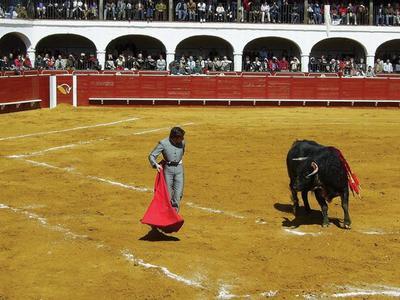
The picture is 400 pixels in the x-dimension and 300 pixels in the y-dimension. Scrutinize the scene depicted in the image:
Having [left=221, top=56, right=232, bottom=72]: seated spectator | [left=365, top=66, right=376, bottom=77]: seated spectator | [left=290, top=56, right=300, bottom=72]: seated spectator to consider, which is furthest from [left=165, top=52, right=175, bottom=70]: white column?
[left=365, top=66, right=376, bottom=77]: seated spectator

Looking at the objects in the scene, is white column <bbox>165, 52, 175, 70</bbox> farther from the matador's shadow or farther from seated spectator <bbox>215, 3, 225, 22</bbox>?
the matador's shadow

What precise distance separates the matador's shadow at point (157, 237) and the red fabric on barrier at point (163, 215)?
0.14 metres

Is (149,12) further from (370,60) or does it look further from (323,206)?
(323,206)

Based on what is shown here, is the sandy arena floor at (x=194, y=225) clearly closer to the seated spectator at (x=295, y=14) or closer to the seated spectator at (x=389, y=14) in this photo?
the seated spectator at (x=295, y=14)

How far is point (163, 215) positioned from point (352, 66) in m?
26.9

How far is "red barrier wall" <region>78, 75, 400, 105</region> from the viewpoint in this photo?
28984mm

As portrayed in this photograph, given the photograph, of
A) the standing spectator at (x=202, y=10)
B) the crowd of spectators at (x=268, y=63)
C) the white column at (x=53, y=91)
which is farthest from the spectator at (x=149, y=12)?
the white column at (x=53, y=91)

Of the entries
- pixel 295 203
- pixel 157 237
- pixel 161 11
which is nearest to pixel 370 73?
pixel 161 11

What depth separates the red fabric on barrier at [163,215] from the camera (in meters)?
8.86

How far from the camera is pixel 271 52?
126 feet

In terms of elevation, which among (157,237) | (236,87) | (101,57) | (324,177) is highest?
(101,57)

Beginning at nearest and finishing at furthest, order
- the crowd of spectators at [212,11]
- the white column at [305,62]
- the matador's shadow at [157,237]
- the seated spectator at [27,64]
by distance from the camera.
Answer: the matador's shadow at [157,237], the seated spectator at [27,64], the crowd of spectators at [212,11], the white column at [305,62]

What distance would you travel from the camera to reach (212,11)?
3609 centimetres

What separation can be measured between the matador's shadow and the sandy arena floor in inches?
2.3
